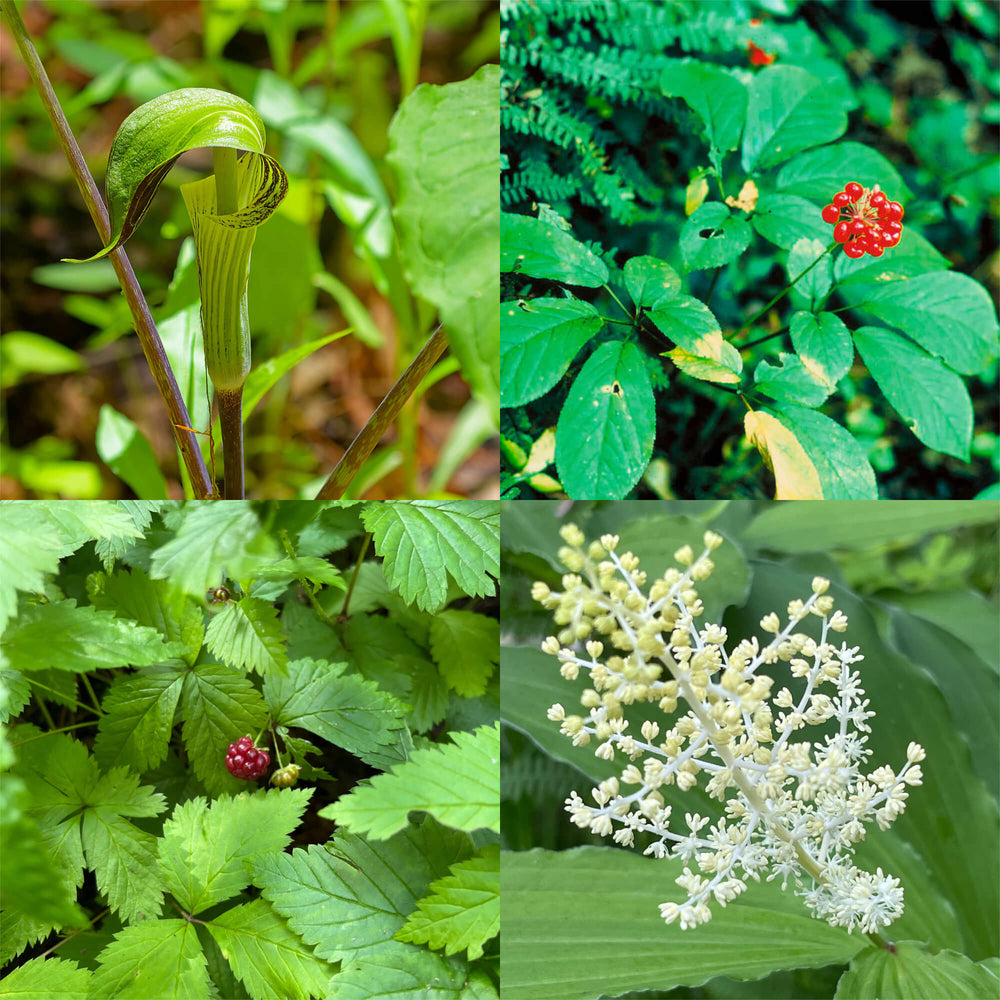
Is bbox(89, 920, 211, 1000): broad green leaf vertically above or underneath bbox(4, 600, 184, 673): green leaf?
underneath

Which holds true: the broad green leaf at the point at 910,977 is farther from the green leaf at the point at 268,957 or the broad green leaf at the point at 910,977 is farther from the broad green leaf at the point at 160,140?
the broad green leaf at the point at 160,140

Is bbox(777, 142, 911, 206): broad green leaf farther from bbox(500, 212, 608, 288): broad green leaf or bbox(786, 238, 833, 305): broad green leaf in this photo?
bbox(500, 212, 608, 288): broad green leaf

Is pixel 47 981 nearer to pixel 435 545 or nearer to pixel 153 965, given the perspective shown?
pixel 153 965

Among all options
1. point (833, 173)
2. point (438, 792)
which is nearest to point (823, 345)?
point (833, 173)

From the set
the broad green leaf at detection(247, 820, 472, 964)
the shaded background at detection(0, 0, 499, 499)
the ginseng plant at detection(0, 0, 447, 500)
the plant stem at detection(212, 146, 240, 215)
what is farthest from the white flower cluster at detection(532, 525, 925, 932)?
the shaded background at detection(0, 0, 499, 499)

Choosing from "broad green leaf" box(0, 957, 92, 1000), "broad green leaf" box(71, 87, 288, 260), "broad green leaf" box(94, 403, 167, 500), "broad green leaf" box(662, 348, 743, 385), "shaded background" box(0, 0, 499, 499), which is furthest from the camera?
"shaded background" box(0, 0, 499, 499)

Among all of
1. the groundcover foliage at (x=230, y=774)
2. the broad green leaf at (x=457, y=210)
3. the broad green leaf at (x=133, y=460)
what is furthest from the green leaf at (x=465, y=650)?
the broad green leaf at (x=133, y=460)
